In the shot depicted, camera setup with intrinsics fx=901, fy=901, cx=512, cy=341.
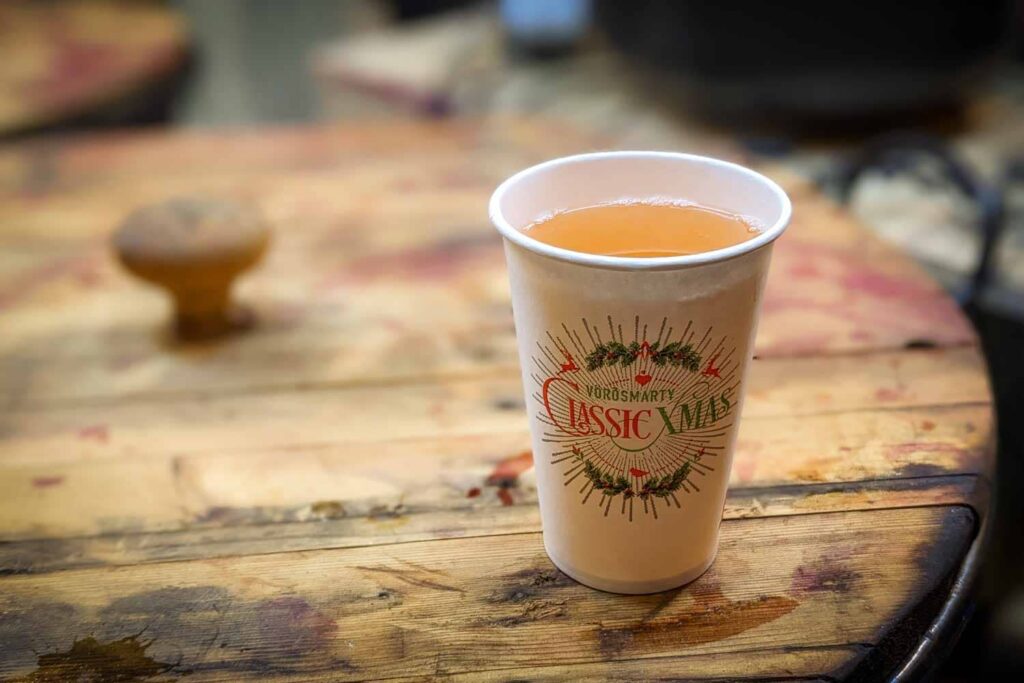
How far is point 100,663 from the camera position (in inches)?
21.3

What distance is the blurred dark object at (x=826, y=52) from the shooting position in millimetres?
1946

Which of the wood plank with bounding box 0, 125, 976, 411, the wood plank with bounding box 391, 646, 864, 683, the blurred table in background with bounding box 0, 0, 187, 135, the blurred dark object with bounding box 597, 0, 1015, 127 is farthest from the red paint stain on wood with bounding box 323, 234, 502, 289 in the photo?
the blurred dark object with bounding box 597, 0, 1015, 127

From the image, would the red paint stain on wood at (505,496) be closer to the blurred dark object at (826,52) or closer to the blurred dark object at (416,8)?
the blurred dark object at (826,52)

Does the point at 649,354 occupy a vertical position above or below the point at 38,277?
above

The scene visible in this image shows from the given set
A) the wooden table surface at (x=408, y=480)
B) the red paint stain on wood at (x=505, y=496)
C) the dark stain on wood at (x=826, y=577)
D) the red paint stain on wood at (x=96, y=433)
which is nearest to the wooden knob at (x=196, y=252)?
the wooden table surface at (x=408, y=480)

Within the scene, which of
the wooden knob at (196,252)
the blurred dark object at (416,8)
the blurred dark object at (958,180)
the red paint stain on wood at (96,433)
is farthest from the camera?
the blurred dark object at (416,8)

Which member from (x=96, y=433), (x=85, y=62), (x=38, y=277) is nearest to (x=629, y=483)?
(x=96, y=433)

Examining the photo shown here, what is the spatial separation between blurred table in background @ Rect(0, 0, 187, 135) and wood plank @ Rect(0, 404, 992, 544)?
1.16 m

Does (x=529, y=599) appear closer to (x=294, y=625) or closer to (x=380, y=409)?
(x=294, y=625)

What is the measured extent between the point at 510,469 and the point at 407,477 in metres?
0.08

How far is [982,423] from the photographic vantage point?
0.70m

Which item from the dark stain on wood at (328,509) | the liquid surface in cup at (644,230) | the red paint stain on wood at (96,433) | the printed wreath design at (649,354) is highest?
the liquid surface in cup at (644,230)

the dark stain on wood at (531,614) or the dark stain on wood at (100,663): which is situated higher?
the dark stain on wood at (531,614)

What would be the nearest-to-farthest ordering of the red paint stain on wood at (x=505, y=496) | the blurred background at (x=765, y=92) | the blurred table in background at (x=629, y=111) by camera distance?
the red paint stain on wood at (x=505, y=496) → the blurred background at (x=765, y=92) → the blurred table in background at (x=629, y=111)
